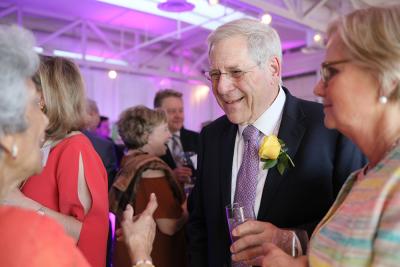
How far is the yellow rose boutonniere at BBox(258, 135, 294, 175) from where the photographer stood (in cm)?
171

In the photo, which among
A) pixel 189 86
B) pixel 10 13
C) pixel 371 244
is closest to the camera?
pixel 371 244

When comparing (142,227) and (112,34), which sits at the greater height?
(112,34)

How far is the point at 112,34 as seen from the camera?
1068cm

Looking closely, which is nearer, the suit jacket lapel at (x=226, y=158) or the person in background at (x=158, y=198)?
the suit jacket lapel at (x=226, y=158)

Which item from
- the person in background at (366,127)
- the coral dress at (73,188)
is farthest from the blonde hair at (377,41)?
the coral dress at (73,188)

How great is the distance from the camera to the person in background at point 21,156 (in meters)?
1.07

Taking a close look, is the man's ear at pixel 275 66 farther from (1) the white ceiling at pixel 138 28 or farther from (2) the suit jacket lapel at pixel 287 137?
(1) the white ceiling at pixel 138 28

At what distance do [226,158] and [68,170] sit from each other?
0.74 m

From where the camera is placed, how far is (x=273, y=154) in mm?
1708

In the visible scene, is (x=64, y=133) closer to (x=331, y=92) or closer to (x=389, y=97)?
(x=331, y=92)

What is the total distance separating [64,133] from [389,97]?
1473 mm

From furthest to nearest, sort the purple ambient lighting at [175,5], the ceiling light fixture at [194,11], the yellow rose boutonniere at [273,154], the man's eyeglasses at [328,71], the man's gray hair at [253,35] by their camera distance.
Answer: the ceiling light fixture at [194,11]
the purple ambient lighting at [175,5]
the man's gray hair at [253,35]
the yellow rose boutonniere at [273,154]
the man's eyeglasses at [328,71]

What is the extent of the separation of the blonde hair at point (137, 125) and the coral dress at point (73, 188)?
119cm

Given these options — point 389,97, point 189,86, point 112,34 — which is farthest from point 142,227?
point 189,86
